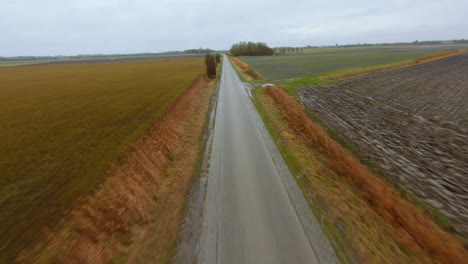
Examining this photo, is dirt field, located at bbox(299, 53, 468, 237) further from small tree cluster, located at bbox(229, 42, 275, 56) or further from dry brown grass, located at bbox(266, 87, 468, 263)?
small tree cluster, located at bbox(229, 42, 275, 56)

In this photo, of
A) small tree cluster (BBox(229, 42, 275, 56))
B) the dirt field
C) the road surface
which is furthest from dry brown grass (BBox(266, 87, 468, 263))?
small tree cluster (BBox(229, 42, 275, 56))

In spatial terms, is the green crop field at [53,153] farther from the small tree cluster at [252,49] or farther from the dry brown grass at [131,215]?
the small tree cluster at [252,49]

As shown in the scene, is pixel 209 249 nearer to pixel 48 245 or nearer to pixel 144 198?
pixel 144 198

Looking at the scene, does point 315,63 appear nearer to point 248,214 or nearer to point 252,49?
point 248,214

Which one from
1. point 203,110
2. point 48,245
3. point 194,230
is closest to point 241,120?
point 203,110

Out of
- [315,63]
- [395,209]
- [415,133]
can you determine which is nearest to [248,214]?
[395,209]

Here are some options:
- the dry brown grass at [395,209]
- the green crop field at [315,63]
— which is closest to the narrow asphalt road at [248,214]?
the dry brown grass at [395,209]
